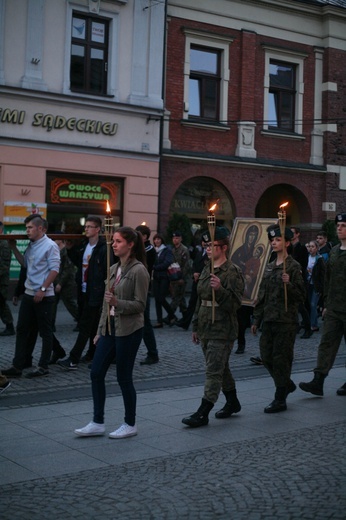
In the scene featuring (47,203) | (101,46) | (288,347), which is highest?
(101,46)

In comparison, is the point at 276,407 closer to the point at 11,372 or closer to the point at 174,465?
the point at 174,465

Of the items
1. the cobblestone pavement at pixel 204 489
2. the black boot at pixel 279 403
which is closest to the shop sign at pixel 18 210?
the black boot at pixel 279 403

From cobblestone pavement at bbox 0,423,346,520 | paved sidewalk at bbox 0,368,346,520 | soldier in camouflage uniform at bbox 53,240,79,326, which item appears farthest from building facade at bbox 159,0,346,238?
cobblestone pavement at bbox 0,423,346,520

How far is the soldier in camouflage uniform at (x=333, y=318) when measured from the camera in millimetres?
8555

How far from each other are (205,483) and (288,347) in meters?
2.77

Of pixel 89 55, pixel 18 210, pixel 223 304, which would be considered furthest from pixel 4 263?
pixel 89 55

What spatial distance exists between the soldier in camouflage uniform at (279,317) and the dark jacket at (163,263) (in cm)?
701

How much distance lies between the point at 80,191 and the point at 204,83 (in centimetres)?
521

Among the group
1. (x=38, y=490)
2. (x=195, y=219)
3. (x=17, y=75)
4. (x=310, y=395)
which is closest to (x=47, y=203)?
(x=17, y=75)

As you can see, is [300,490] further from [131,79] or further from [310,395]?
[131,79]

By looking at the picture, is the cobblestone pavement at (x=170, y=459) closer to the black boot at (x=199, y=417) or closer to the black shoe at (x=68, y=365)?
the black boot at (x=199, y=417)

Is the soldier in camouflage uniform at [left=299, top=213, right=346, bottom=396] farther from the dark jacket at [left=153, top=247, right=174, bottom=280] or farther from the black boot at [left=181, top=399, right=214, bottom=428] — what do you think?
the dark jacket at [left=153, top=247, right=174, bottom=280]

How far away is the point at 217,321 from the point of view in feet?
23.7

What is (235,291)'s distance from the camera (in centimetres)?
723
